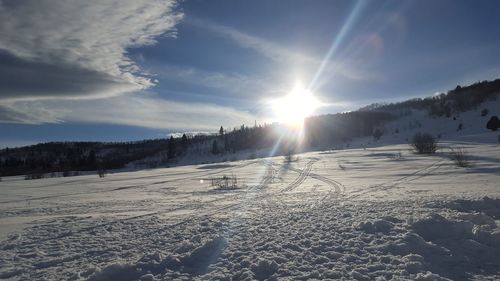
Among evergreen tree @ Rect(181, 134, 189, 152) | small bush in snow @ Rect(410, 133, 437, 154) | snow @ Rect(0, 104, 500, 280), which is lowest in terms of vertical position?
snow @ Rect(0, 104, 500, 280)

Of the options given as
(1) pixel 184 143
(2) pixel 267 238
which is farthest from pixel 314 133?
(2) pixel 267 238

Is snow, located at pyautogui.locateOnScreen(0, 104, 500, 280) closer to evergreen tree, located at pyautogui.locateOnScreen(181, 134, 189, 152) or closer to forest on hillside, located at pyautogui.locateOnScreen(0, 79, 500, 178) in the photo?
forest on hillside, located at pyautogui.locateOnScreen(0, 79, 500, 178)

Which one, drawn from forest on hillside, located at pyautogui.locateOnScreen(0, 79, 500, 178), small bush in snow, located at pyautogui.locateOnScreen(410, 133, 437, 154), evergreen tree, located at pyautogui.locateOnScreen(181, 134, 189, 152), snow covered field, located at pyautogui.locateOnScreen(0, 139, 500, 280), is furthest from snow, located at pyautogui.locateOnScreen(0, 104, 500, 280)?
evergreen tree, located at pyautogui.locateOnScreen(181, 134, 189, 152)

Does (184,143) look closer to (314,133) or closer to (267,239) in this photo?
(314,133)

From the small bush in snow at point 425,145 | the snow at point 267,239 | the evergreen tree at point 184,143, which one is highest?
the evergreen tree at point 184,143

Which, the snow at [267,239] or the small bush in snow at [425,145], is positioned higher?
the small bush in snow at [425,145]

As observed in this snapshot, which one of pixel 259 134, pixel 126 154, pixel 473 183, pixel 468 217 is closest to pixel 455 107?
pixel 259 134

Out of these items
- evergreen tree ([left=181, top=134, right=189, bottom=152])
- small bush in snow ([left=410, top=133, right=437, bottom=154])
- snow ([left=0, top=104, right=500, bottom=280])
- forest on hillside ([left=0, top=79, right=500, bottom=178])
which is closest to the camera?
snow ([left=0, top=104, right=500, bottom=280])

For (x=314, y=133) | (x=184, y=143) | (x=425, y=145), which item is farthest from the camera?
(x=184, y=143)

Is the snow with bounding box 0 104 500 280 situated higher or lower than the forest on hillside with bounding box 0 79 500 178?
lower

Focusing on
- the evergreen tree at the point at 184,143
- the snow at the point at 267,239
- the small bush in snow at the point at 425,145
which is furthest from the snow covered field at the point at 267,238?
the evergreen tree at the point at 184,143

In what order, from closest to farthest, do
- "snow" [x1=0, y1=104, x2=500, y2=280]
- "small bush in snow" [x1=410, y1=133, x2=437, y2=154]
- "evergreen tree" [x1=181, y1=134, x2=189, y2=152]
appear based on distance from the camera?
1. "snow" [x1=0, y1=104, x2=500, y2=280]
2. "small bush in snow" [x1=410, y1=133, x2=437, y2=154]
3. "evergreen tree" [x1=181, y1=134, x2=189, y2=152]

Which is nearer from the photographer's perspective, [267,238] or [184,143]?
[267,238]

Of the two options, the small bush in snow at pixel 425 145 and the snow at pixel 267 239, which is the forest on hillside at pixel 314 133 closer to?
the small bush in snow at pixel 425 145
